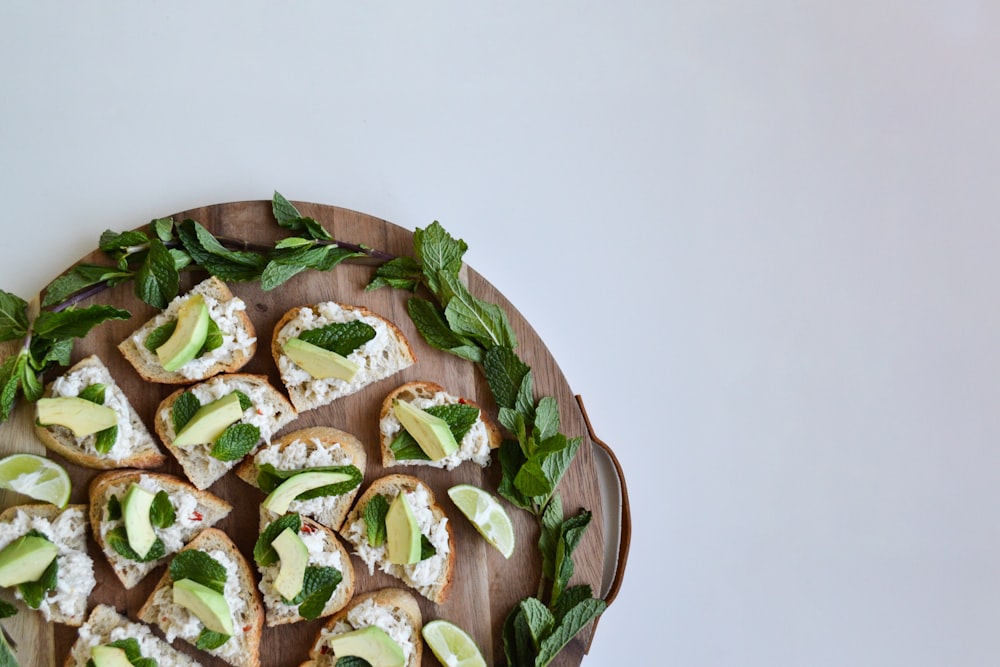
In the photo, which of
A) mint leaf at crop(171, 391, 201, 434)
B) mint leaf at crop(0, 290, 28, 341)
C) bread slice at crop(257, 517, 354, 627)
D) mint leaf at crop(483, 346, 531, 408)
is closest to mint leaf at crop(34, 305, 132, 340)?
mint leaf at crop(0, 290, 28, 341)

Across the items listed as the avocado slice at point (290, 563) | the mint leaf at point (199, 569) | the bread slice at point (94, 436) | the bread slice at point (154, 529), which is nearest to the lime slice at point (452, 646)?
the avocado slice at point (290, 563)

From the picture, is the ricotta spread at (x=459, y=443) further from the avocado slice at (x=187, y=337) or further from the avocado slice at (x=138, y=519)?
the avocado slice at (x=138, y=519)

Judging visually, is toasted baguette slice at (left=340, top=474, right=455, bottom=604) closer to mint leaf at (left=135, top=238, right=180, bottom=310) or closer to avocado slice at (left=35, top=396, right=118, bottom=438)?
avocado slice at (left=35, top=396, right=118, bottom=438)

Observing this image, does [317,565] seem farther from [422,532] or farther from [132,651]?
[132,651]

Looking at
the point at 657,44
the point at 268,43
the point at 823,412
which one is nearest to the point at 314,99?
the point at 268,43

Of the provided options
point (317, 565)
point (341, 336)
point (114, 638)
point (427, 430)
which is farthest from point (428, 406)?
point (114, 638)
